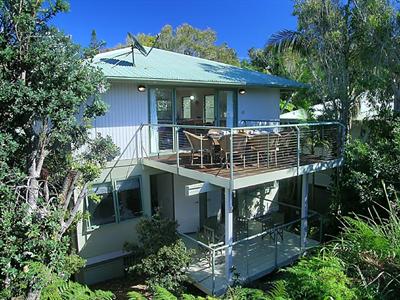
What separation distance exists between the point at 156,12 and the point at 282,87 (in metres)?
28.8

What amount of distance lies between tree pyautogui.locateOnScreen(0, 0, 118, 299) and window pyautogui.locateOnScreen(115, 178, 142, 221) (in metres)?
3.56

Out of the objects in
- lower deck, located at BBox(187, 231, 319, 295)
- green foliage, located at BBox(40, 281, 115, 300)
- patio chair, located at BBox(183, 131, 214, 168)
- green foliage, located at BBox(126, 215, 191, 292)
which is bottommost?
lower deck, located at BBox(187, 231, 319, 295)

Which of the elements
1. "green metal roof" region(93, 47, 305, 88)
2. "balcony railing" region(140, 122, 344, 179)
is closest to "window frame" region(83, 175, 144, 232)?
"balcony railing" region(140, 122, 344, 179)

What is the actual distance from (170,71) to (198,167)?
3.97 metres

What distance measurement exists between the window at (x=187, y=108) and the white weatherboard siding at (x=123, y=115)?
12.4 ft

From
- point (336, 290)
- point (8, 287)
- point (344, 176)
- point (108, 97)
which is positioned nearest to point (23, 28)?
point (108, 97)

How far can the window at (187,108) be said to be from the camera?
14.9m

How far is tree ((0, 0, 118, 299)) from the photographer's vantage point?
6.19m

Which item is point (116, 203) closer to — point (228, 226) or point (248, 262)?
point (228, 226)

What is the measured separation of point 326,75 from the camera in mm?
12430

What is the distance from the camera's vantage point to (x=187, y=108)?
15086mm

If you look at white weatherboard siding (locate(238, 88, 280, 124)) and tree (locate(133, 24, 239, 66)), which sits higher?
tree (locate(133, 24, 239, 66))

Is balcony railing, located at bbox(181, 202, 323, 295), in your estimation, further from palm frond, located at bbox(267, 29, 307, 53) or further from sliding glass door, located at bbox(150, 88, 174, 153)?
palm frond, located at bbox(267, 29, 307, 53)

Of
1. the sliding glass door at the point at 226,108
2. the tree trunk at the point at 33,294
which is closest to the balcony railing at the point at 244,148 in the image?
the sliding glass door at the point at 226,108
